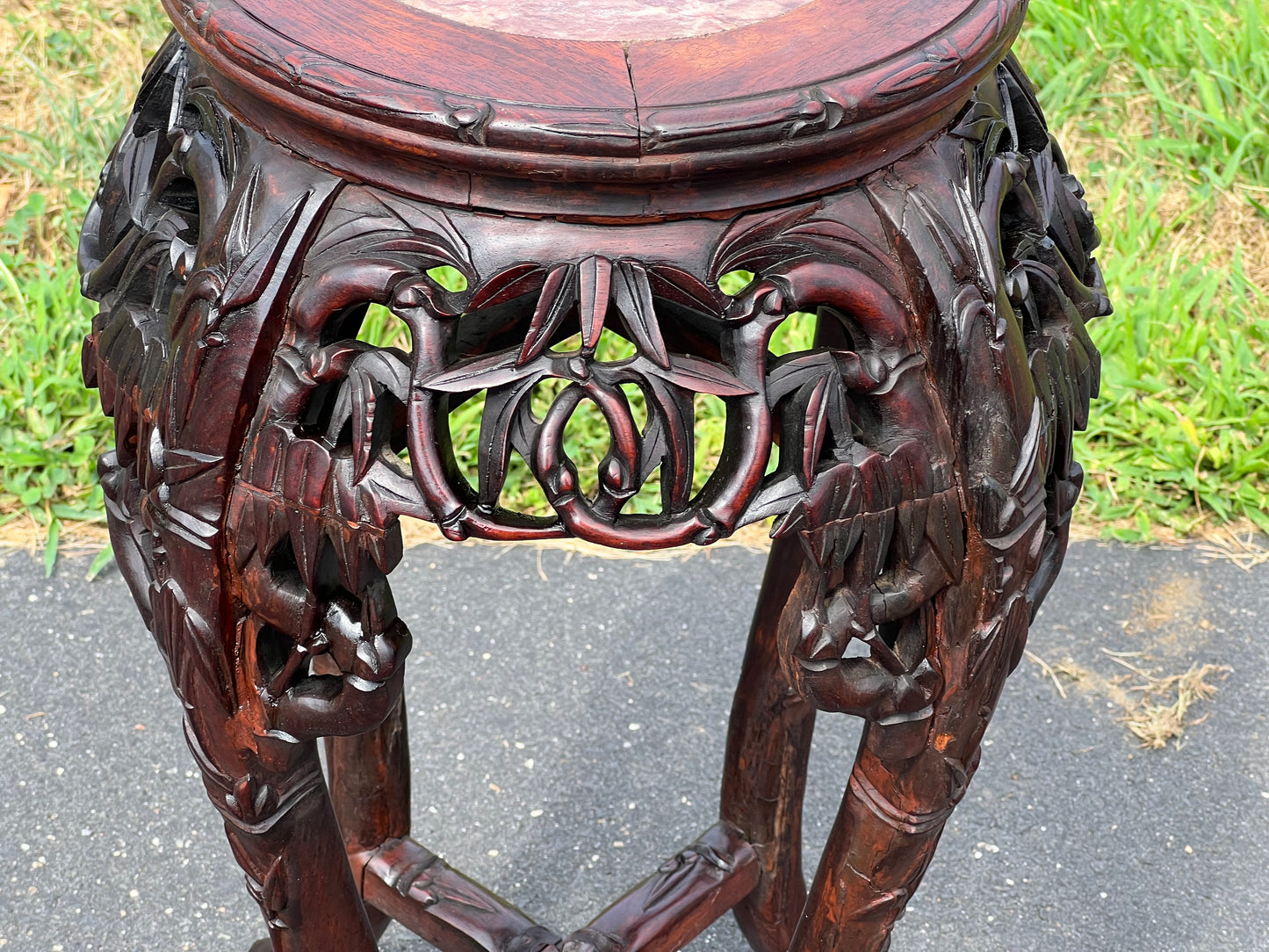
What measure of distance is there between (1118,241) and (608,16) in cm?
176

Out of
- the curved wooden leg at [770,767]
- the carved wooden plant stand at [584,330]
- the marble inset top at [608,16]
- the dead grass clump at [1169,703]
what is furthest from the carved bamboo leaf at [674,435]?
the dead grass clump at [1169,703]

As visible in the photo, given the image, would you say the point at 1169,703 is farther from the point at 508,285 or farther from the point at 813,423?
the point at 508,285

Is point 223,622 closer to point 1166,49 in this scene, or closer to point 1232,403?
point 1232,403

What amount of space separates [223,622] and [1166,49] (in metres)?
2.25

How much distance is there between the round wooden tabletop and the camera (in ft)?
2.28

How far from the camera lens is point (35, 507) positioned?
201 centimetres

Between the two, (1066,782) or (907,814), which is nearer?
(907,814)

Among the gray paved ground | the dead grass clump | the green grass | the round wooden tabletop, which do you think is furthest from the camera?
the green grass

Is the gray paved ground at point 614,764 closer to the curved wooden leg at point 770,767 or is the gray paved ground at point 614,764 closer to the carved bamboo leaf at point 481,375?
the curved wooden leg at point 770,767

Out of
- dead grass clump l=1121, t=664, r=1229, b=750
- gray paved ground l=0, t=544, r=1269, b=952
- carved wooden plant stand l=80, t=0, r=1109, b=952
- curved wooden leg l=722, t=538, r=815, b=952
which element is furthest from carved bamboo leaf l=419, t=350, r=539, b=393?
dead grass clump l=1121, t=664, r=1229, b=750

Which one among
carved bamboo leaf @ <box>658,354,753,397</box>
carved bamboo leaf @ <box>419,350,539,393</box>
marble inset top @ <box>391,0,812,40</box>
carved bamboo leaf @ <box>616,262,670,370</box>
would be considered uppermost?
marble inset top @ <box>391,0,812,40</box>

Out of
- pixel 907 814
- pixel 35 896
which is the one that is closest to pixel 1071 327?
pixel 907 814

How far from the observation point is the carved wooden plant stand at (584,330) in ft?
2.38

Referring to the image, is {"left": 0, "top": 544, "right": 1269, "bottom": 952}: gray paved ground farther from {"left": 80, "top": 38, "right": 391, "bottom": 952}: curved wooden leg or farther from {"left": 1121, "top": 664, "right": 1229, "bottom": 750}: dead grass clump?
{"left": 80, "top": 38, "right": 391, "bottom": 952}: curved wooden leg
